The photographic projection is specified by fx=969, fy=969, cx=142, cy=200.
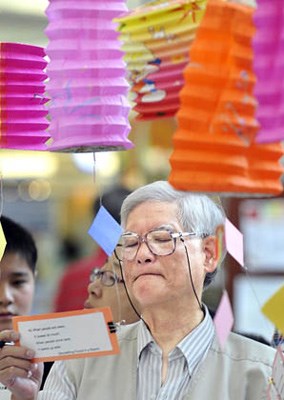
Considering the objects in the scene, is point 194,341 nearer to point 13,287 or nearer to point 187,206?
point 187,206

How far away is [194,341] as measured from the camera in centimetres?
242

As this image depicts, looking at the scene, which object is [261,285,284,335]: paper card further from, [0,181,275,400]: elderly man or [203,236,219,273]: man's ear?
[203,236,219,273]: man's ear

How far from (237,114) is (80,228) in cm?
1057

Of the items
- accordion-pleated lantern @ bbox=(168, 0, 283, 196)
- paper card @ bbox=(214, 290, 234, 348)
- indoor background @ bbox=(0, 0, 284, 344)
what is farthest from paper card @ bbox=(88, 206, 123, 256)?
indoor background @ bbox=(0, 0, 284, 344)

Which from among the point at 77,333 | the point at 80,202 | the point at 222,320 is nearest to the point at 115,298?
the point at 77,333

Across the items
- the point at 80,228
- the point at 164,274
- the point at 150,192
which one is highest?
the point at 150,192

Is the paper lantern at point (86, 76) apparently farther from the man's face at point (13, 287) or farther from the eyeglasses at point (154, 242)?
the man's face at point (13, 287)

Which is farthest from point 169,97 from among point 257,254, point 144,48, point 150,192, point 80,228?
point 80,228

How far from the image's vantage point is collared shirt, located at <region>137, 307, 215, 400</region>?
93.4 inches

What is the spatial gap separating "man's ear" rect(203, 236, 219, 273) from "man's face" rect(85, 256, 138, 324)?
0.48 m

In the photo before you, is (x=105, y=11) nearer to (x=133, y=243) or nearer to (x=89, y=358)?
(x=133, y=243)

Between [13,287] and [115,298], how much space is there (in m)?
0.43

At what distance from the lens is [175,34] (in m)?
2.01

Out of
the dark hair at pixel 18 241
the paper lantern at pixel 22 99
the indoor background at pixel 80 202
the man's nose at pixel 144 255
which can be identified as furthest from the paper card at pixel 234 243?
the indoor background at pixel 80 202
